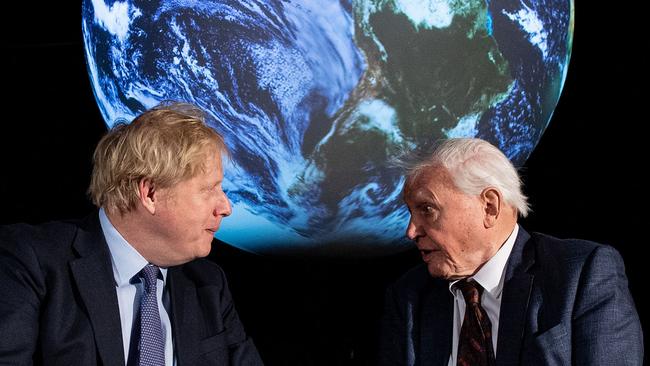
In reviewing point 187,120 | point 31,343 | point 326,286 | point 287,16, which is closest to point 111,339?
point 31,343

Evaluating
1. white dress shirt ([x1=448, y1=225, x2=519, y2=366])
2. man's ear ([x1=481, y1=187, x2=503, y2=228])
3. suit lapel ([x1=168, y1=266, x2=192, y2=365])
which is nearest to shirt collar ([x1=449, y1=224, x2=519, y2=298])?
white dress shirt ([x1=448, y1=225, x2=519, y2=366])

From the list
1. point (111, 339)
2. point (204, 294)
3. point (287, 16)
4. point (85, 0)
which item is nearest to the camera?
point (111, 339)

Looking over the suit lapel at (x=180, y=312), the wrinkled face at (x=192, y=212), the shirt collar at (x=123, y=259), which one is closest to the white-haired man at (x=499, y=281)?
the wrinkled face at (x=192, y=212)

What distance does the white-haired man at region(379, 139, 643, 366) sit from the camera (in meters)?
2.42

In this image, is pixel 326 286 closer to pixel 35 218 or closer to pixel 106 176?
pixel 35 218

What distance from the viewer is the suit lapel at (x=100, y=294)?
229 centimetres

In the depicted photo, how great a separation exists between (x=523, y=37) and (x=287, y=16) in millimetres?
1030

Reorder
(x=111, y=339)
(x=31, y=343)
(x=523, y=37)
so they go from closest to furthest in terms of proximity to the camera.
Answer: (x=31, y=343) < (x=111, y=339) < (x=523, y=37)

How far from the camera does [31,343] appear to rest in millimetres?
2168

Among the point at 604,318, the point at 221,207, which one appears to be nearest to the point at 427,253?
the point at 604,318

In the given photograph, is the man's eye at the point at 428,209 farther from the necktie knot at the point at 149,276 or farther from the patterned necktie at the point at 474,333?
the necktie knot at the point at 149,276

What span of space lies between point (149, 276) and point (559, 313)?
118 centimetres

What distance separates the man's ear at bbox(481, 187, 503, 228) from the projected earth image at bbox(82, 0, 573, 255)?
3.17ft

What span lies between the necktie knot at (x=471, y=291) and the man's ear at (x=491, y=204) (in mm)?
190
